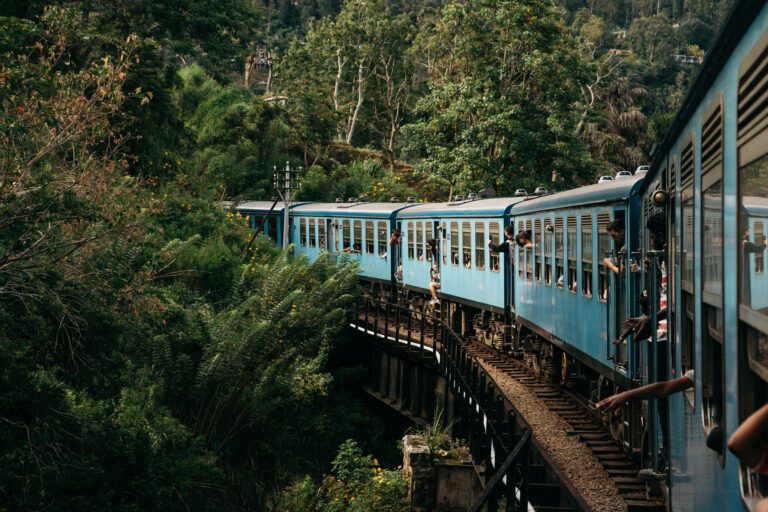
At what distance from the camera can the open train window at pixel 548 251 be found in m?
15.5

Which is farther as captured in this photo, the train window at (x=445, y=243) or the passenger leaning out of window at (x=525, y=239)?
the train window at (x=445, y=243)

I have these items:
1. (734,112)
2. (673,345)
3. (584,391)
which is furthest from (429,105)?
(734,112)

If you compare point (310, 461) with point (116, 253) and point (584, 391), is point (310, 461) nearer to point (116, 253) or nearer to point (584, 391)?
point (584, 391)

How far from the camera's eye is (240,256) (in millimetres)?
29812

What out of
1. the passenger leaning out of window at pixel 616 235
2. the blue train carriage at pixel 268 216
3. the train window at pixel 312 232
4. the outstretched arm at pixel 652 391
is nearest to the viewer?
the outstretched arm at pixel 652 391

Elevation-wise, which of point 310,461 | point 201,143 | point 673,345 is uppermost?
point 201,143

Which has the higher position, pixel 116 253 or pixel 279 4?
pixel 279 4

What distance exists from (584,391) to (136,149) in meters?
15.5

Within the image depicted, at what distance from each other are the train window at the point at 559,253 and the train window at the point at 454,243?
8.21m

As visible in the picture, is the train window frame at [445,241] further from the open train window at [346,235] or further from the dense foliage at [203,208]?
the open train window at [346,235]

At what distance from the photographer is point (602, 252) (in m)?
12.1

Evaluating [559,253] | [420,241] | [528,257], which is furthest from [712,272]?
[420,241]

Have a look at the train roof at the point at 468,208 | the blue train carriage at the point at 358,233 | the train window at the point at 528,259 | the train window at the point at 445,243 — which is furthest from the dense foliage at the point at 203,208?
the train window at the point at 528,259

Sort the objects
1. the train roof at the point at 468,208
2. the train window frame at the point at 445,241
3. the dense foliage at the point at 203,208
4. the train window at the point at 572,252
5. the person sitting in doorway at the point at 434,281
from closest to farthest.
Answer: the dense foliage at the point at 203,208, the train window at the point at 572,252, the train roof at the point at 468,208, the train window frame at the point at 445,241, the person sitting in doorway at the point at 434,281
